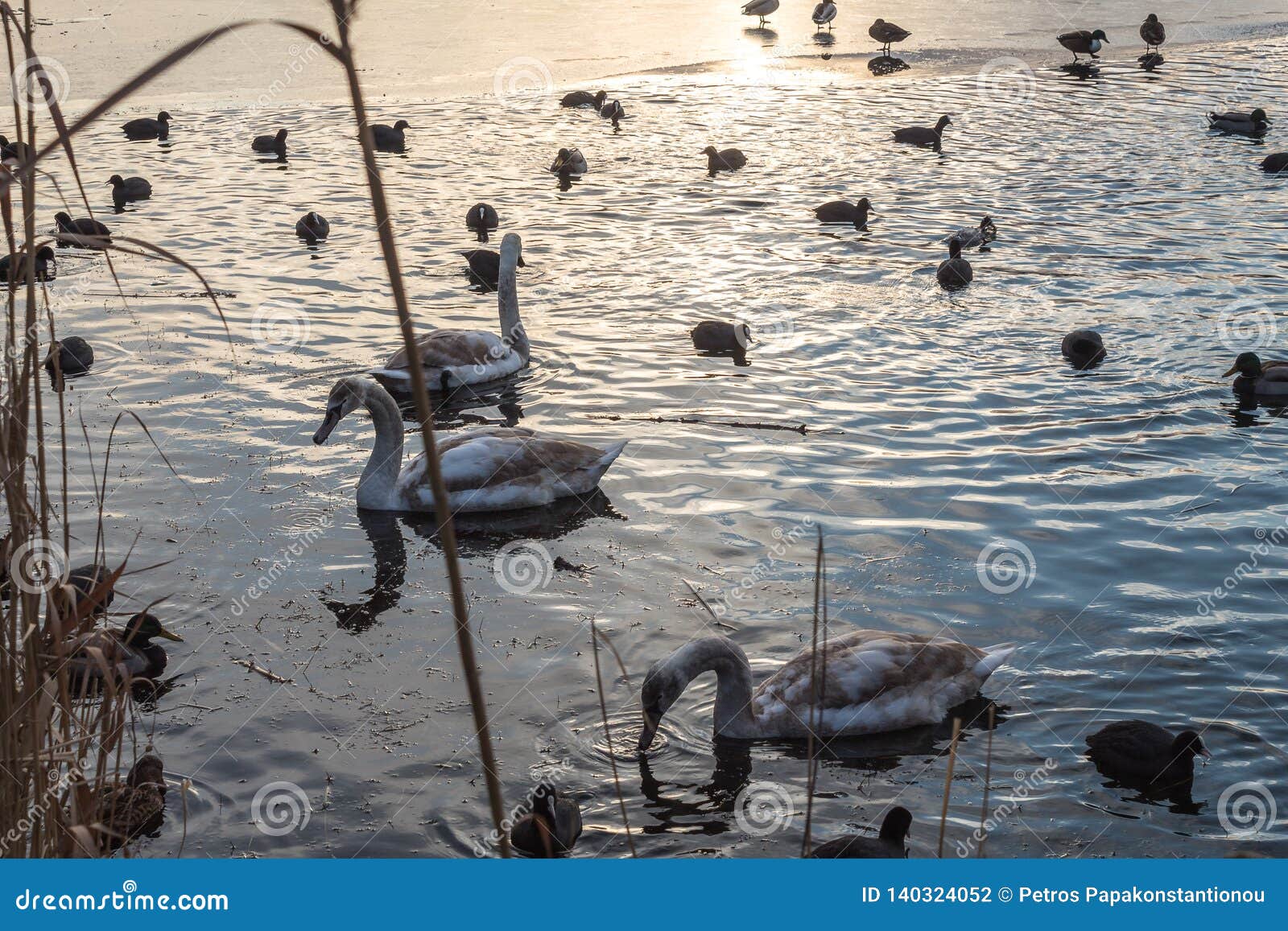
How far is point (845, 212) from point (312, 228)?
6.97 m

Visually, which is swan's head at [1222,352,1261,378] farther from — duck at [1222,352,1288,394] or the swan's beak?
the swan's beak

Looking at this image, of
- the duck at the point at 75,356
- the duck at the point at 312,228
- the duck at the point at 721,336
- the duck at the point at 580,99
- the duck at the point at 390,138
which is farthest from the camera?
the duck at the point at 580,99

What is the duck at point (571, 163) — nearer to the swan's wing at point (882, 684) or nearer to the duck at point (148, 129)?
the duck at point (148, 129)

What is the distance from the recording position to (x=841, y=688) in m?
7.37

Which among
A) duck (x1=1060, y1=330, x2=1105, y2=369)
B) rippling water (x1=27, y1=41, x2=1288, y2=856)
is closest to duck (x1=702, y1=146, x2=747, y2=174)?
rippling water (x1=27, y1=41, x2=1288, y2=856)

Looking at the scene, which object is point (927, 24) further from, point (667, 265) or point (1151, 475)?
point (1151, 475)

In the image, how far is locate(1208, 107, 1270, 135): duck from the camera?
69.4ft

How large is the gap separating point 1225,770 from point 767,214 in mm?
12817

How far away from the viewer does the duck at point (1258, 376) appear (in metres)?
11.8

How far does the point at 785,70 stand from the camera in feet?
96.1

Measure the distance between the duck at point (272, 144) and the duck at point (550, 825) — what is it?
61.0ft

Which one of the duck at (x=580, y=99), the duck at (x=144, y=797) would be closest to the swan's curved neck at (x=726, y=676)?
the duck at (x=144, y=797)

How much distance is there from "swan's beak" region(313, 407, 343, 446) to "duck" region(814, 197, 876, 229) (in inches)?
344

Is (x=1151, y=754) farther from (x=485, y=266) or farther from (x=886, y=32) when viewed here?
(x=886, y=32)
